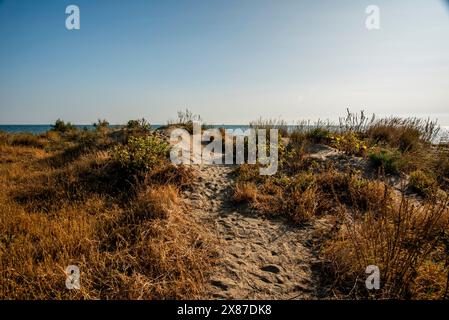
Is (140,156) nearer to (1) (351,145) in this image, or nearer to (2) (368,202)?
(2) (368,202)

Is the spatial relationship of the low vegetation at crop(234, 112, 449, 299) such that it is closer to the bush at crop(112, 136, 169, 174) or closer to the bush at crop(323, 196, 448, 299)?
the bush at crop(323, 196, 448, 299)

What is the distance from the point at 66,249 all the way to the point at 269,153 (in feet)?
18.7

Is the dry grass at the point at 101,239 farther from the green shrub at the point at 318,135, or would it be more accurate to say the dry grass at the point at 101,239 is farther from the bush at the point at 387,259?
→ the green shrub at the point at 318,135

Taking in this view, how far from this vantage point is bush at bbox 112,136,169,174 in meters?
6.43

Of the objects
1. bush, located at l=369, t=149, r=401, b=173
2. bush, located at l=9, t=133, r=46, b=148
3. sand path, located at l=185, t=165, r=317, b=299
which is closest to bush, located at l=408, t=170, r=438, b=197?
bush, located at l=369, t=149, r=401, b=173

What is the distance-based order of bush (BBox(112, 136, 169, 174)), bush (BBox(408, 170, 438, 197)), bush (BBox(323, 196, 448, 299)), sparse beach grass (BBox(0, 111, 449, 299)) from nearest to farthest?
1. bush (BBox(323, 196, 448, 299))
2. sparse beach grass (BBox(0, 111, 449, 299))
3. bush (BBox(408, 170, 438, 197))
4. bush (BBox(112, 136, 169, 174))

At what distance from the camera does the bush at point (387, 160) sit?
22.9 feet

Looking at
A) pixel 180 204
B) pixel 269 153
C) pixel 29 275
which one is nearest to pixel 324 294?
pixel 180 204

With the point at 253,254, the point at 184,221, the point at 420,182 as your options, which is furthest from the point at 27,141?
the point at 420,182

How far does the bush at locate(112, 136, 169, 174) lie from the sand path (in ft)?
4.38

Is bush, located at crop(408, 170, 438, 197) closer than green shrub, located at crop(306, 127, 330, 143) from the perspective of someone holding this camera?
Yes

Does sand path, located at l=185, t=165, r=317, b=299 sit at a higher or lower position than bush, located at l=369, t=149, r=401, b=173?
lower
